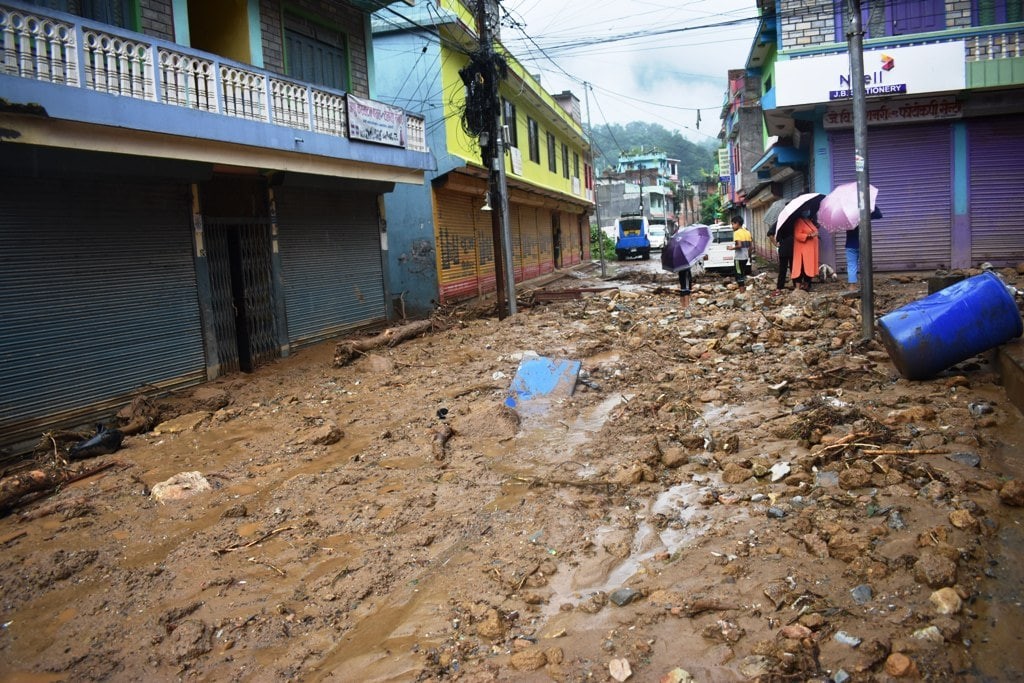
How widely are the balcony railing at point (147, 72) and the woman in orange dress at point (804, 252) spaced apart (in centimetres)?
878

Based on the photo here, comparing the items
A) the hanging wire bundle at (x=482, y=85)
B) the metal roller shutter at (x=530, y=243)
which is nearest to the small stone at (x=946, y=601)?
the hanging wire bundle at (x=482, y=85)

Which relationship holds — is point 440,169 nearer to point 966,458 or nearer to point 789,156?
point 789,156

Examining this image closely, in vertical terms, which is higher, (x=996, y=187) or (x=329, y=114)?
(x=329, y=114)

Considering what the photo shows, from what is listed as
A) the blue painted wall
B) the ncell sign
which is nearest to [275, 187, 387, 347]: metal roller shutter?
the blue painted wall

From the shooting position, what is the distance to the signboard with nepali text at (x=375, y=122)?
452 inches

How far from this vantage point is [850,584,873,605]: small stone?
3.07 m

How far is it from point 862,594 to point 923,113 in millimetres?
14659

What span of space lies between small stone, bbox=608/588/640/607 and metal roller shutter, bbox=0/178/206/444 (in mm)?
6627

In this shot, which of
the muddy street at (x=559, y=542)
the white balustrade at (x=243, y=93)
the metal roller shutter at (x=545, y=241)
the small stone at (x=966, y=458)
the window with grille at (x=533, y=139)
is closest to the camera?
the muddy street at (x=559, y=542)

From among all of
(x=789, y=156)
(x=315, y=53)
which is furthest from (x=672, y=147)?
(x=315, y=53)

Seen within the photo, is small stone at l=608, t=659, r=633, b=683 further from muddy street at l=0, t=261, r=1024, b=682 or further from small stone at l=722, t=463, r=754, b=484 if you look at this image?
small stone at l=722, t=463, r=754, b=484

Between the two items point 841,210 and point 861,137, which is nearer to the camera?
point 861,137

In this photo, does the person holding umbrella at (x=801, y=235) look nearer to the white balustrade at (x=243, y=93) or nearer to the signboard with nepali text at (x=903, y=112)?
the signboard with nepali text at (x=903, y=112)

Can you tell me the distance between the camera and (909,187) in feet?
48.9
